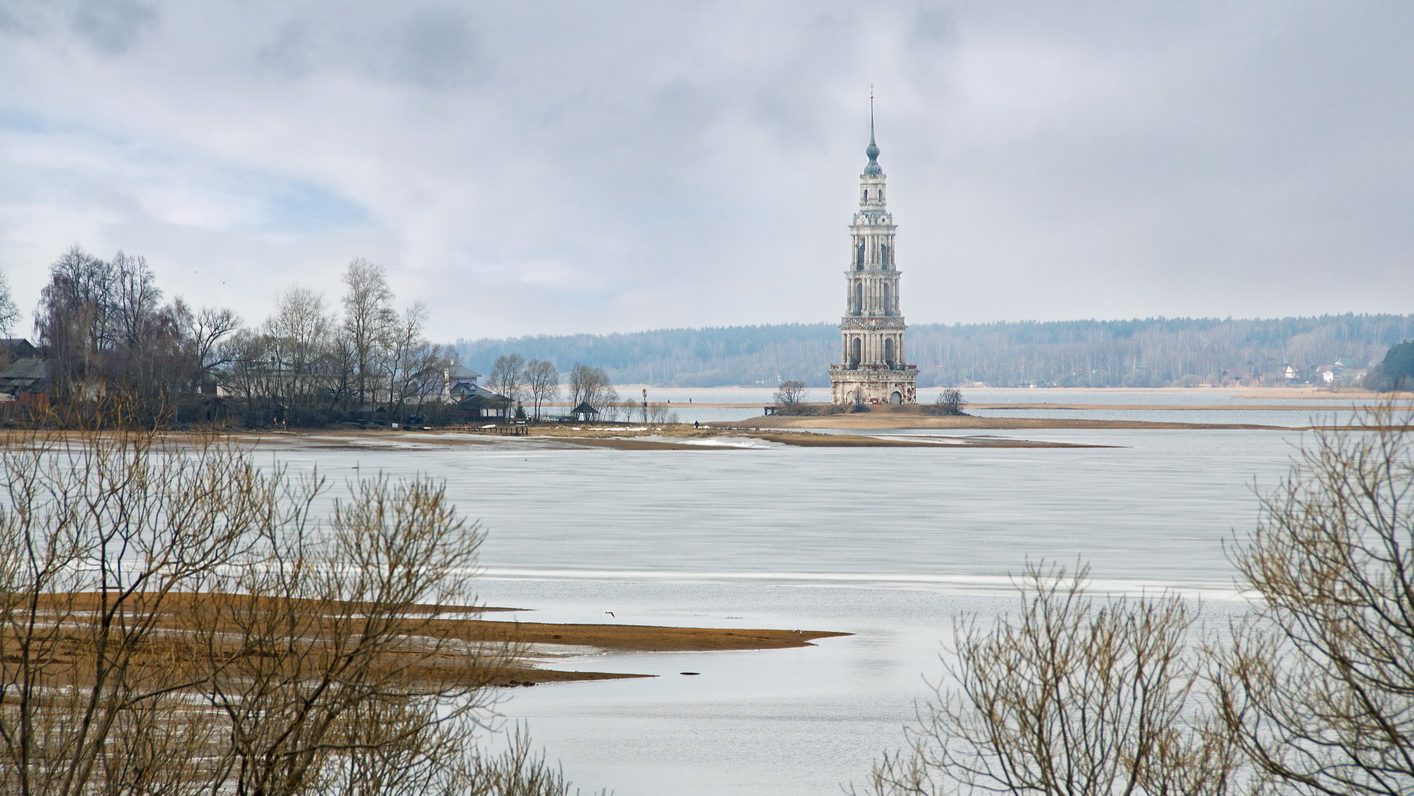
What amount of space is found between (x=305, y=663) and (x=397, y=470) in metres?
41.2

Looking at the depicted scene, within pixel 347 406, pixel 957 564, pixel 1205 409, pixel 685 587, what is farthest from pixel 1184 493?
pixel 1205 409

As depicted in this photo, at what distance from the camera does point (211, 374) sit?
343 feet

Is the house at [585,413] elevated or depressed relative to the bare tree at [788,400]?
depressed

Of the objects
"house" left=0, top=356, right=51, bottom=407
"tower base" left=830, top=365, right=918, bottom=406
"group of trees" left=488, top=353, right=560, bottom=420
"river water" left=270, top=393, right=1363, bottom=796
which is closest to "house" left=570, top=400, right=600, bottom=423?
"group of trees" left=488, top=353, right=560, bottom=420

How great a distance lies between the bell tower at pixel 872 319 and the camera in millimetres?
158250

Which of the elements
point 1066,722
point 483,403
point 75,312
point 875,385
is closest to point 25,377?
point 75,312

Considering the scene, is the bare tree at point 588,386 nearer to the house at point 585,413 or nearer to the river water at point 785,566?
the house at point 585,413

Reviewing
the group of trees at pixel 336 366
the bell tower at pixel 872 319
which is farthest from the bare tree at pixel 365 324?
the bell tower at pixel 872 319

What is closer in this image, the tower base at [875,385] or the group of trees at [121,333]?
the group of trees at [121,333]

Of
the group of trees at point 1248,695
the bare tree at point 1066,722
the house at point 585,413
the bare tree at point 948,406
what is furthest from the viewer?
the bare tree at point 948,406

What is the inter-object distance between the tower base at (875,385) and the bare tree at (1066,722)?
12850cm

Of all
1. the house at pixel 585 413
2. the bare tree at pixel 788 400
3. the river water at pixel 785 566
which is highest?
the bare tree at pixel 788 400

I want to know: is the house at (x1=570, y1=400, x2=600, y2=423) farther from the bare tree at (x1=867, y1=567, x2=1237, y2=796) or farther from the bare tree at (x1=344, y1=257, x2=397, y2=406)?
the bare tree at (x1=867, y1=567, x2=1237, y2=796)

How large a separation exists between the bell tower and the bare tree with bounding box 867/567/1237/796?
129705 millimetres
